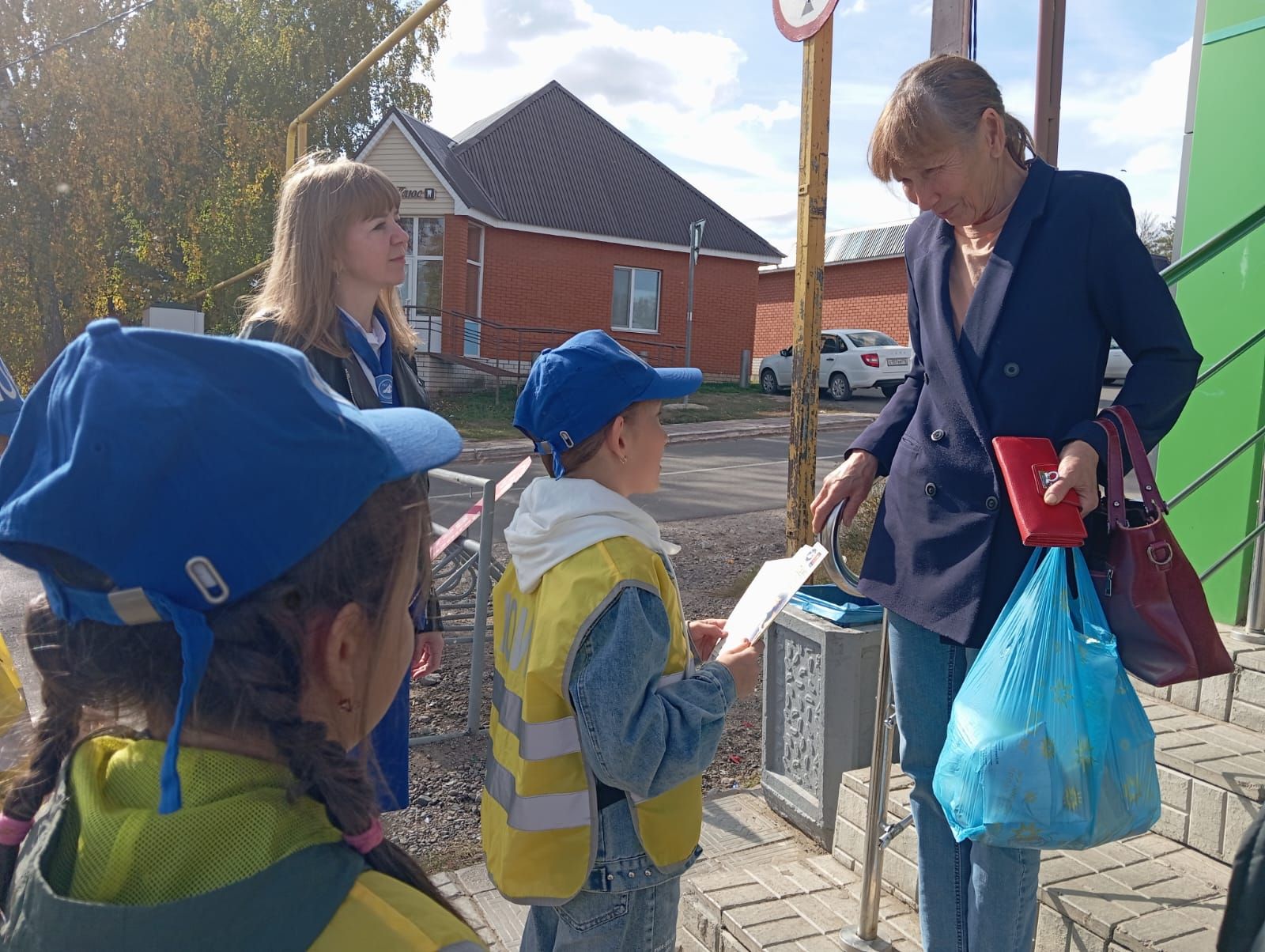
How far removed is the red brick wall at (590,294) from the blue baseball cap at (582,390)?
21542mm

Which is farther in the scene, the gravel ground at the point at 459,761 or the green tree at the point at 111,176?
the green tree at the point at 111,176

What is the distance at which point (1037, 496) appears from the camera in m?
1.98

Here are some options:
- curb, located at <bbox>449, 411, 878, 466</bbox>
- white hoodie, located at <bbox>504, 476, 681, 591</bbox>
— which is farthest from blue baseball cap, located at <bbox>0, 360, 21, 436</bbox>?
curb, located at <bbox>449, 411, 878, 466</bbox>

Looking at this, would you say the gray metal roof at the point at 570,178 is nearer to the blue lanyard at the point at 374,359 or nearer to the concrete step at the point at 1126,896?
the blue lanyard at the point at 374,359

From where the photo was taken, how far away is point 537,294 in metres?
24.7

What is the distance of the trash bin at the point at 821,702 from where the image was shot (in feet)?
11.2

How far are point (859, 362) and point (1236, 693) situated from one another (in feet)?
67.6

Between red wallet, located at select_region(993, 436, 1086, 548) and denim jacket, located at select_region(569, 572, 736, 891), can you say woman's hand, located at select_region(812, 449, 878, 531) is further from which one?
denim jacket, located at select_region(569, 572, 736, 891)

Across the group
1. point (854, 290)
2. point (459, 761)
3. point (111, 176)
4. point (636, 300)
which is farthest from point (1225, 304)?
point (854, 290)

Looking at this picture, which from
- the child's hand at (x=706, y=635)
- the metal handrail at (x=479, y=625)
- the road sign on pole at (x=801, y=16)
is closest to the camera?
the child's hand at (x=706, y=635)

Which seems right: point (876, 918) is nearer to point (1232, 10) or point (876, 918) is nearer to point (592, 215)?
point (1232, 10)

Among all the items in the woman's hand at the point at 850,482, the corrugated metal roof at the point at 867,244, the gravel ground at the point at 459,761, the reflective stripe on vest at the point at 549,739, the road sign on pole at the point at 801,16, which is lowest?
the gravel ground at the point at 459,761

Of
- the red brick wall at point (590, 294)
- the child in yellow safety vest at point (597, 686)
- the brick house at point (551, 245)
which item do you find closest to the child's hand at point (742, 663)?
the child in yellow safety vest at point (597, 686)

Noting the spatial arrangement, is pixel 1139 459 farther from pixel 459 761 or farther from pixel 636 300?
pixel 636 300
